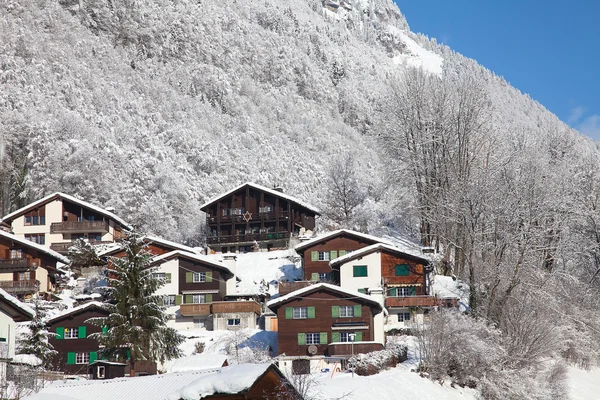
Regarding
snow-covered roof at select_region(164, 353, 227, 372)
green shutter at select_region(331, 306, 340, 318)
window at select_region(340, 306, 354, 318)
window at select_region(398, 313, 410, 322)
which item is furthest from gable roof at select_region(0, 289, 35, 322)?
window at select_region(398, 313, 410, 322)

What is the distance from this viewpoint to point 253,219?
79.6 m

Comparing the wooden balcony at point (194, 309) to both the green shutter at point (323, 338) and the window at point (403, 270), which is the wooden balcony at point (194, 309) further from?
the window at point (403, 270)

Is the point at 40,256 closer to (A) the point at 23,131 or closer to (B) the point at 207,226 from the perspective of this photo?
(B) the point at 207,226

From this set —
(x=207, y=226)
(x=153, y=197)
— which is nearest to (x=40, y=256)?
(x=207, y=226)

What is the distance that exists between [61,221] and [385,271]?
3090 centimetres

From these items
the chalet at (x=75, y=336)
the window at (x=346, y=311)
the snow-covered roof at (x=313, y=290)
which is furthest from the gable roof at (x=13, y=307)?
the window at (x=346, y=311)

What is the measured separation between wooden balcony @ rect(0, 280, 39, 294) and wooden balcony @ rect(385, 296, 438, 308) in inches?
994

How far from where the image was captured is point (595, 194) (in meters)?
65.7

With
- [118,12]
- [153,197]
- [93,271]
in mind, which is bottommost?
[93,271]

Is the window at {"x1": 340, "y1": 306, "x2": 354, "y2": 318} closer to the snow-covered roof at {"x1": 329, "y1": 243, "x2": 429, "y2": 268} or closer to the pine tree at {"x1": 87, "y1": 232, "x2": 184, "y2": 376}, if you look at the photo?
the snow-covered roof at {"x1": 329, "y1": 243, "x2": 429, "y2": 268}

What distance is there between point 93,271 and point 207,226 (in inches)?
779

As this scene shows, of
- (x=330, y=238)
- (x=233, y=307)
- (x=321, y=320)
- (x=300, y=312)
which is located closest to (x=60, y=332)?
→ (x=233, y=307)

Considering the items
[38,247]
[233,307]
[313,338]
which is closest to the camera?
[313,338]

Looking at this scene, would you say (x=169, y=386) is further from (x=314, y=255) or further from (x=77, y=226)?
(x=77, y=226)
